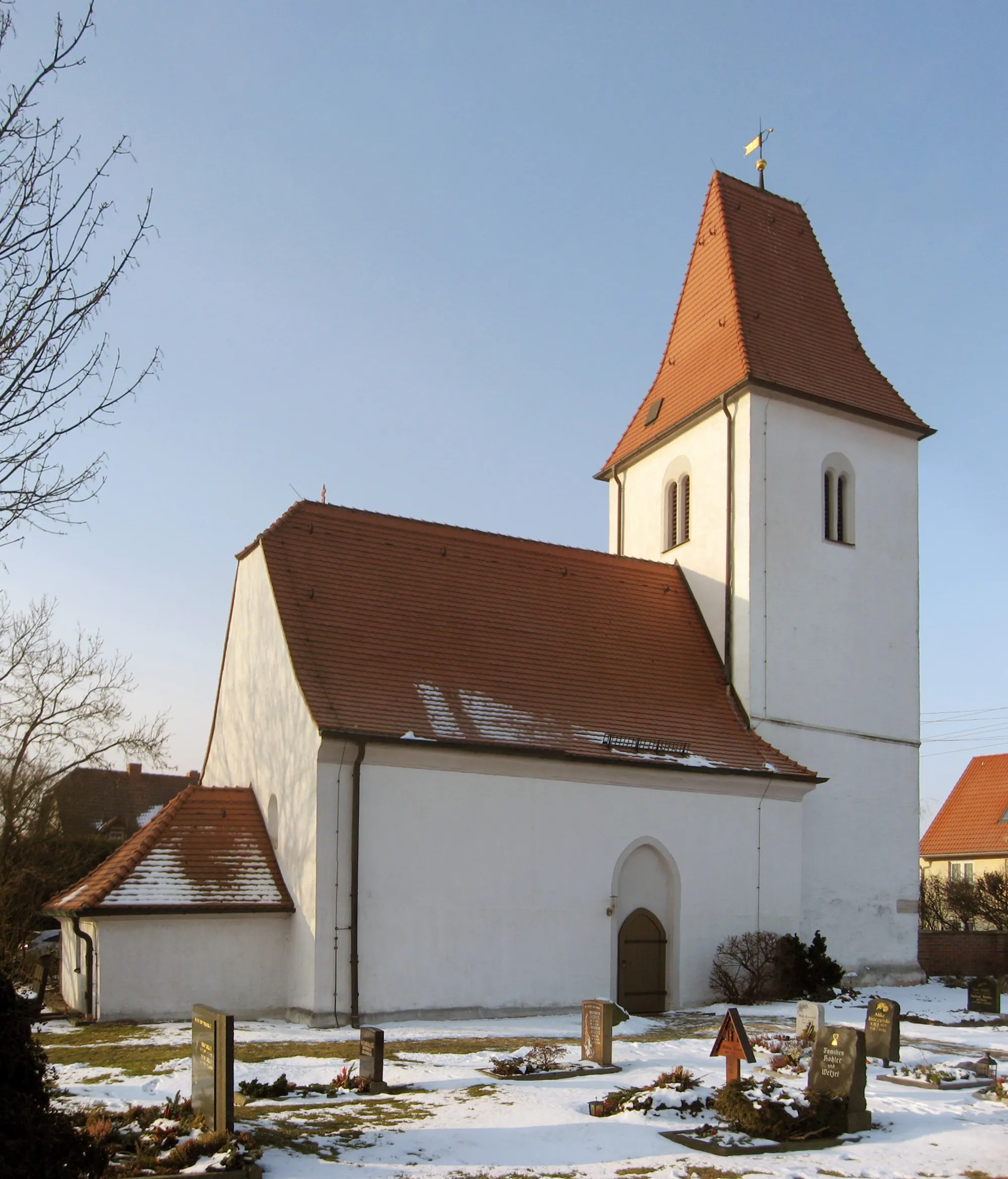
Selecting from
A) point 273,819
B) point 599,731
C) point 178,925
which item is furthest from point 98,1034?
point 599,731

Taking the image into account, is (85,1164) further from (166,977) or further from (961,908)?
(961,908)

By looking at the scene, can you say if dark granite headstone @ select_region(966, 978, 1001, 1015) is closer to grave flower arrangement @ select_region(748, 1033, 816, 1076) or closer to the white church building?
the white church building

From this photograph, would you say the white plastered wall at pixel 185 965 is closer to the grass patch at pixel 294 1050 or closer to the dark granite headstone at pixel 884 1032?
the grass patch at pixel 294 1050

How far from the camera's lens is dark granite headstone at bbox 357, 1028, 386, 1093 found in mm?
11352

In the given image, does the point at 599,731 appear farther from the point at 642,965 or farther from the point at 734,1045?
the point at 734,1045

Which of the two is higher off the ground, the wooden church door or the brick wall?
the wooden church door

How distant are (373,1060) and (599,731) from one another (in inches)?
370

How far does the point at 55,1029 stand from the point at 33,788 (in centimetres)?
1558

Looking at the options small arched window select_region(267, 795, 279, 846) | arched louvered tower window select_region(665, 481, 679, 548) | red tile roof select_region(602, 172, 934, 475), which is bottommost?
small arched window select_region(267, 795, 279, 846)

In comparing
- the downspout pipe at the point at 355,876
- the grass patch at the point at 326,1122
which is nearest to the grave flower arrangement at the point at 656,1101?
the grass patch at the point at 326,1122

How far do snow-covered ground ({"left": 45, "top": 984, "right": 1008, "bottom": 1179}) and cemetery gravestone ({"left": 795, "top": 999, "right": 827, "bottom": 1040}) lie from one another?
0.84 metres

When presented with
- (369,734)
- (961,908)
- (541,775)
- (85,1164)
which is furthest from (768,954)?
(961,908)

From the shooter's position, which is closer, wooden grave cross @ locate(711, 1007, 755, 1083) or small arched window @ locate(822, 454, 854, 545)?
wooden grave cross @ locate(711, 1007, 755, 1083)

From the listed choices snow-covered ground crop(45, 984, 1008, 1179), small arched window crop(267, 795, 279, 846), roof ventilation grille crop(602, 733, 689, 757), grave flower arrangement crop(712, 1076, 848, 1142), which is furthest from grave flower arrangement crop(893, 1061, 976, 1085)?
small arched window crop(267, 795, 279, 846)
